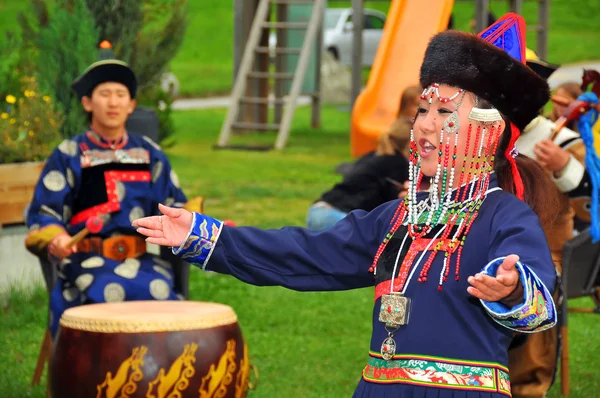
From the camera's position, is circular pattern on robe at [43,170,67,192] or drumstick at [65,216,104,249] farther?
circular pattern on robe at [43,170,67,192]

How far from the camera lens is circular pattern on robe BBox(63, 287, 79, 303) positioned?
17.1 ft

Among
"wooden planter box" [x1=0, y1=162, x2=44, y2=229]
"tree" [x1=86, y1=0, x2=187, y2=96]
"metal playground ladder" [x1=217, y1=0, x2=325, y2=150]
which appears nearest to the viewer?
"wooden planter box" [x1=0, y1=162, x2=44, y2=229]

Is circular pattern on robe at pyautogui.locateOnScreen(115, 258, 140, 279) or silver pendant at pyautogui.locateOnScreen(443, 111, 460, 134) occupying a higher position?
silver pendant at pyautogui.locateOnScreen(443, 111, 460, 134)

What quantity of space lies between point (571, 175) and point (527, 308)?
2.95 m

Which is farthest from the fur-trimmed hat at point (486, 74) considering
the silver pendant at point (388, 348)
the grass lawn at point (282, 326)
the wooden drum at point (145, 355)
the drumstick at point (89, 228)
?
the grass lawn at point (282, 326)

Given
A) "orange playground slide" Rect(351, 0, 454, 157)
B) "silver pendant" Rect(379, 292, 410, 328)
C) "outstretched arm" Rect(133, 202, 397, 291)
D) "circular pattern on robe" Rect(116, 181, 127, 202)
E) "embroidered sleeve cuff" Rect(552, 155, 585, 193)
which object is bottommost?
"orange playground slide" Rect(351, 0, 454, 157)

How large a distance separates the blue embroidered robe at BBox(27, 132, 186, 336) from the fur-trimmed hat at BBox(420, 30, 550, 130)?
2575mm

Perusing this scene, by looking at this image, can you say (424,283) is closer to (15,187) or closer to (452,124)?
(452,124)

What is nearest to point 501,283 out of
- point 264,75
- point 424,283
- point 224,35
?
point 424,283

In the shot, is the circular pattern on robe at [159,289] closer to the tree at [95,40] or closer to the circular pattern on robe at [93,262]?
the circular pattern on robe at [93,262]

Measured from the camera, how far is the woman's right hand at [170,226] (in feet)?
9.77

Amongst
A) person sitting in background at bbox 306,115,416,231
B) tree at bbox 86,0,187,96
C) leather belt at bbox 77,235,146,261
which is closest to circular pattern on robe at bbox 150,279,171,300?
leather belt at bbox 77,235,146,261

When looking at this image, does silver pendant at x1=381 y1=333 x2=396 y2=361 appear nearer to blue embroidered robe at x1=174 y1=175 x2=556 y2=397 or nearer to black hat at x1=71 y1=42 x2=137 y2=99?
blue embroidered robe at x1=174 y1=175 x2=556 y2=397

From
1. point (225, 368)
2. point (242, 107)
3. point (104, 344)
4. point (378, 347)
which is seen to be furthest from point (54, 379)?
point (242, 107)
